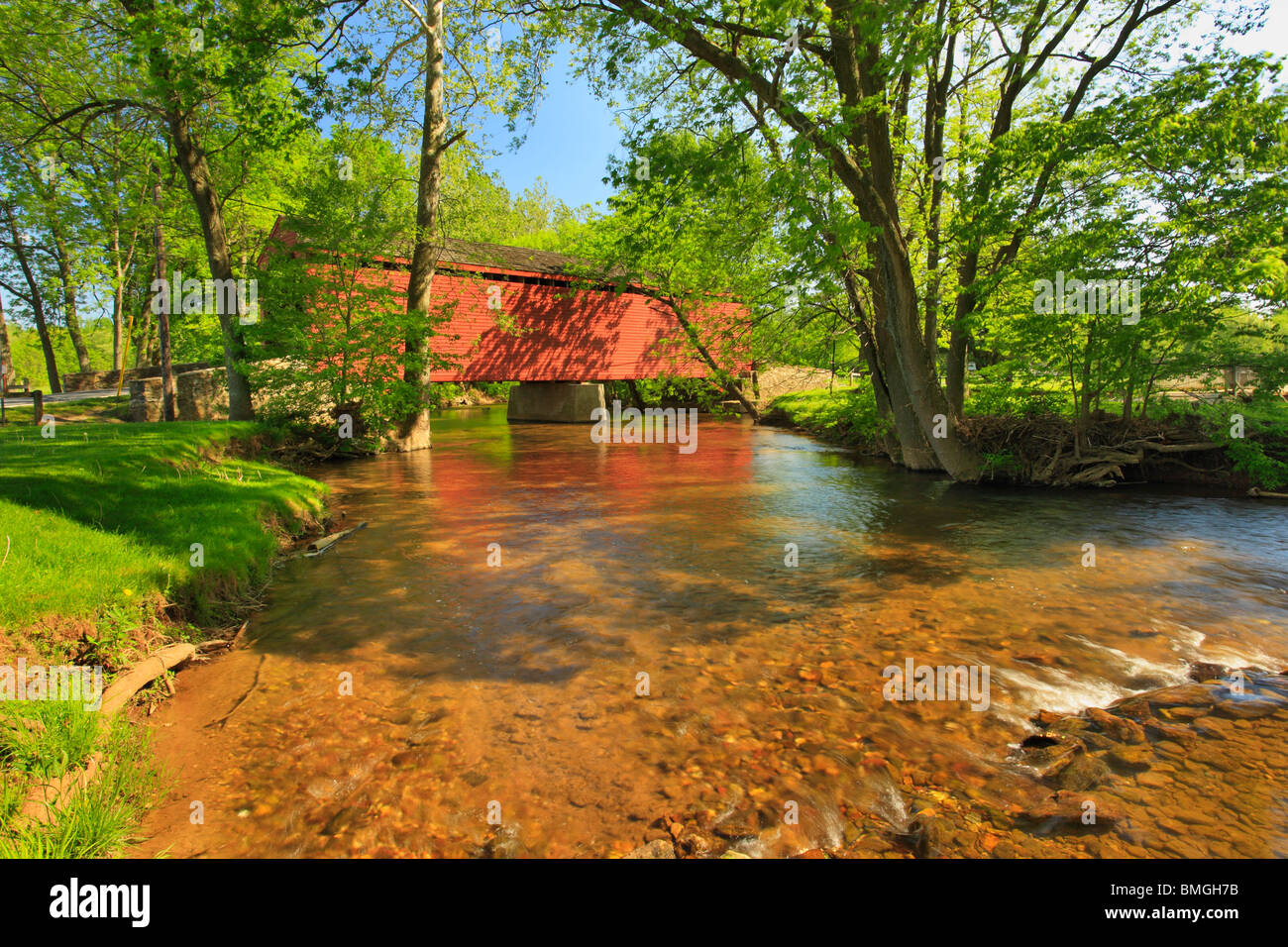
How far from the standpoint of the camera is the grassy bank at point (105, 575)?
3041 millimetres

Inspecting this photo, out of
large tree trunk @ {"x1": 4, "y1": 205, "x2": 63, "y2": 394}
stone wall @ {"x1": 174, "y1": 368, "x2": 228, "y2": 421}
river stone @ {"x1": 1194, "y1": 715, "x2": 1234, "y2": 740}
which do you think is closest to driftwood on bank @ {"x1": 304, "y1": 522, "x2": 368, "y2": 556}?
river stone @ {"x1": 1194, "y1": 715, "x2": 1234, "y2": 740}

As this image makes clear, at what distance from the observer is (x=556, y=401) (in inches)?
1208

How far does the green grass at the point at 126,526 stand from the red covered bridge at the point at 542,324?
1126 cm

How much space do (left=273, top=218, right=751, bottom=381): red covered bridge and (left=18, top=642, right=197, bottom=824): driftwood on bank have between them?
1580 cm

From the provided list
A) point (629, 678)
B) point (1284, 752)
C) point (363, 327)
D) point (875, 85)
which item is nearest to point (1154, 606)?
point (1284, 752)

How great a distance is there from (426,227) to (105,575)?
15992mm

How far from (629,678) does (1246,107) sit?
41.3 ft

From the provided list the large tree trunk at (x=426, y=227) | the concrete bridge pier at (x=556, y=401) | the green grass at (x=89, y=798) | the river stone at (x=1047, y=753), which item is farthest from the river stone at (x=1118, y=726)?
the concrete bridge pier at (x=556, y=401)

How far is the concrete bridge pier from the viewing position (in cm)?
2978

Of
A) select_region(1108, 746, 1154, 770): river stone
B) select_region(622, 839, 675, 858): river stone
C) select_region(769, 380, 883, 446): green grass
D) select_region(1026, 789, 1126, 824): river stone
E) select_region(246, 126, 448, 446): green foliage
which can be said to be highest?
select_region(246, 126, 448, 446): green foliage

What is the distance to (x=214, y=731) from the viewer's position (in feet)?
13.4

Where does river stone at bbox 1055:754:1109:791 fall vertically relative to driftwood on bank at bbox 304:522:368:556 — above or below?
below

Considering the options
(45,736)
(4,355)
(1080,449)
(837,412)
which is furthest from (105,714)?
(4,355)

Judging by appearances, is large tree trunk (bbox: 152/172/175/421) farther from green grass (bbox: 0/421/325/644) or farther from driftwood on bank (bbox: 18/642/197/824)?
driftwood on bank (bbox: 18/642/197/824)
